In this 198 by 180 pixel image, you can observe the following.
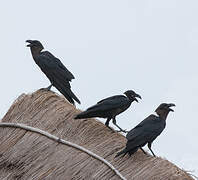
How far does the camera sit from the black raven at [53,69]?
10337 millimetres

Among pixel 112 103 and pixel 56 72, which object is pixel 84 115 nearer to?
pixel 112 103

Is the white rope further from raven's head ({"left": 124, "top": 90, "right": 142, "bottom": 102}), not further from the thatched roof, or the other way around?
raven's head ({"left": 124, "top": 90, "right": 142, "bottom": 102})

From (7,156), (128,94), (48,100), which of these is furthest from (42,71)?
(7,156)

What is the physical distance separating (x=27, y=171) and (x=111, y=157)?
3.20 ft

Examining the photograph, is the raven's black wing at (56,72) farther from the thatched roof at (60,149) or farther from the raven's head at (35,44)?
the thatched roof at (60,149)

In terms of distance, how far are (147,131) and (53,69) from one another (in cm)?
336

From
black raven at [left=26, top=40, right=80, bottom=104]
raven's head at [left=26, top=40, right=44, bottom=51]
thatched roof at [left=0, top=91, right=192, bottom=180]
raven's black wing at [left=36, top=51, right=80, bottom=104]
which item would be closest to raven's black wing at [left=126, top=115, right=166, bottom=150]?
thatched roof at [left=0, top=91, right=192, bottom=180]

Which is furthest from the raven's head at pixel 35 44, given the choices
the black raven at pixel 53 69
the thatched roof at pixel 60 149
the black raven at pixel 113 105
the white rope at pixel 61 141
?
the white rope at pixel 61 141

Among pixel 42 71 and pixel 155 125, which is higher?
pixel 42 71

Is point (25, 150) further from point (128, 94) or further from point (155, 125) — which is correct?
point (128, 94)

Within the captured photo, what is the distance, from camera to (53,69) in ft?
35.7

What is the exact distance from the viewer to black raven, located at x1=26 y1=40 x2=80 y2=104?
10.3 m

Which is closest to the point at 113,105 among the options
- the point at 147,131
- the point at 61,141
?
the point at 147,131

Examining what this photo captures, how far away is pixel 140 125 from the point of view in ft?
26.3
